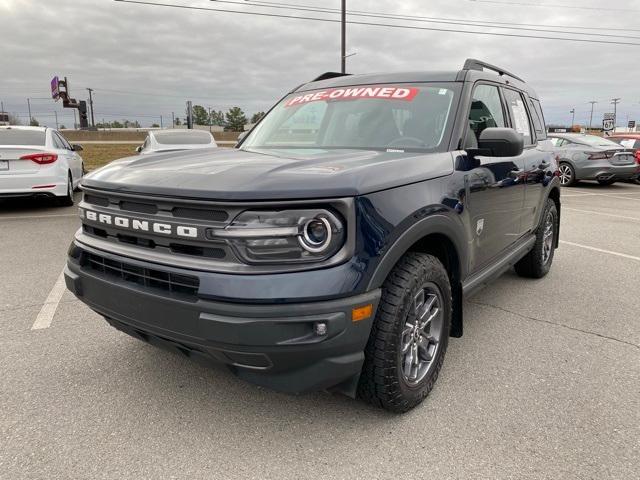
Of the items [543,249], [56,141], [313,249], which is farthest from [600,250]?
[56,141]

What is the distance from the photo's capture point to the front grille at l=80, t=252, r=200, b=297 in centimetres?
210

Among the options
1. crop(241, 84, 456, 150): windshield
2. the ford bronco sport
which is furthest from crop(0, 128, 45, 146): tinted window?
the ford bronco sport

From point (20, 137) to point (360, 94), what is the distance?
750 centimetres

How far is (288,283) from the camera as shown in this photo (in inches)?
77.4

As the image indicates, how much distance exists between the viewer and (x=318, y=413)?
8.61 feet

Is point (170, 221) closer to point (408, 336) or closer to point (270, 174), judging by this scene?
point (270, 174)

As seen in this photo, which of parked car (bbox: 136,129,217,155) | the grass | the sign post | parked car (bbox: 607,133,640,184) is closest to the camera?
parked car (bbox: 136,129,217,155)

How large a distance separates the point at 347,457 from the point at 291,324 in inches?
30.2

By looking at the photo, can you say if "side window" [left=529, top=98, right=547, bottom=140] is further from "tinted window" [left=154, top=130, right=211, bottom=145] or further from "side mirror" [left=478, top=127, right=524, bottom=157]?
"tinted window" [left=154, top=130, right=211, bottom=145]

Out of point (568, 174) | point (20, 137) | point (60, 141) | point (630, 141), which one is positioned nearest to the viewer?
point (20, 137)

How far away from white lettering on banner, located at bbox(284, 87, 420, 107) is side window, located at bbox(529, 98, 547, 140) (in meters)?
2.03

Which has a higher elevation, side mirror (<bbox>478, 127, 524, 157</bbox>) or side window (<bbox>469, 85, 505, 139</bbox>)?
side window (<bbox>469, 85, 505, 139</bbox>)

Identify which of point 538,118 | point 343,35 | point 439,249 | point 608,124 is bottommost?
point 439,249

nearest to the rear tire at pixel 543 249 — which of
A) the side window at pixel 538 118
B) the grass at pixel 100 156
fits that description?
the side window at pixel 538 118
